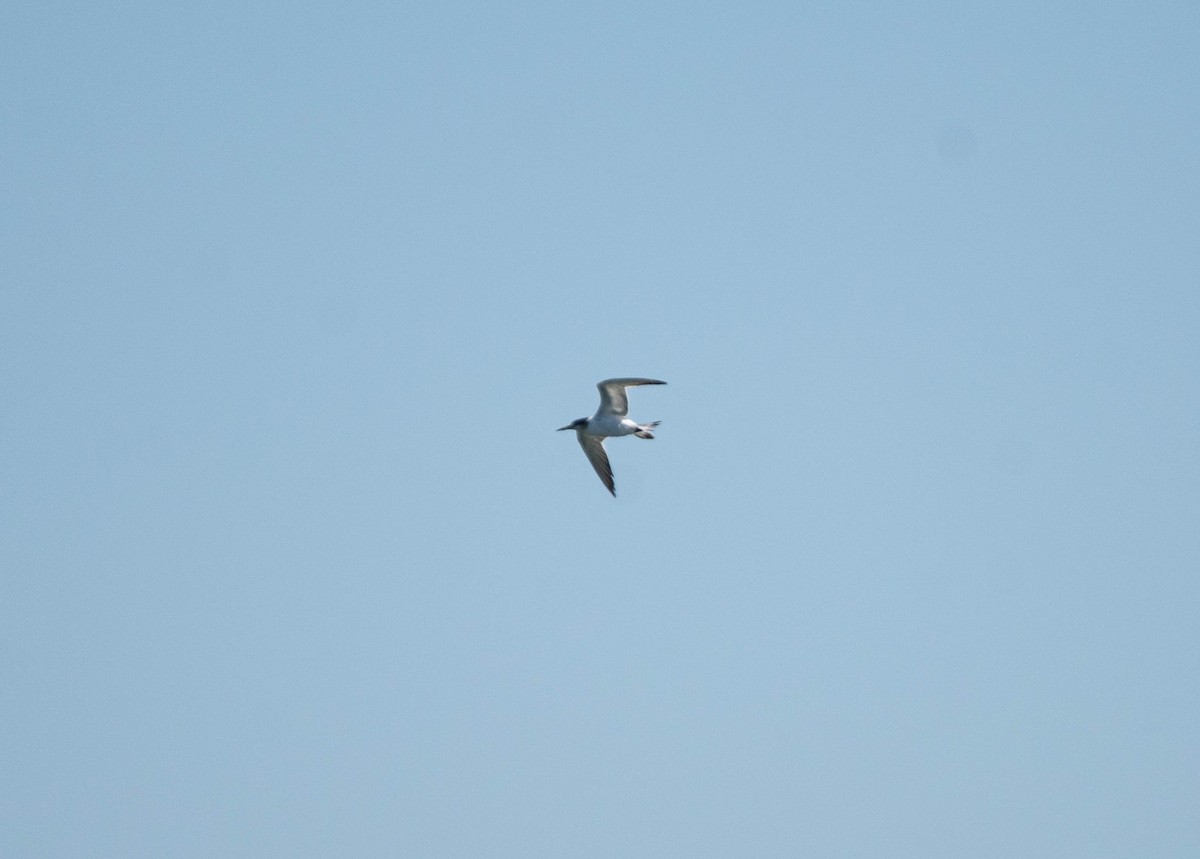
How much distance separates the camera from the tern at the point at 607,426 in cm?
8162

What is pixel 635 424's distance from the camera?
269 feet

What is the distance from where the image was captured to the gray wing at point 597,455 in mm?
83438

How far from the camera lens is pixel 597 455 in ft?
274

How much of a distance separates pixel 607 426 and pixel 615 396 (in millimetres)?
847

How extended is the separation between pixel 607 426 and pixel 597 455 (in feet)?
5.16

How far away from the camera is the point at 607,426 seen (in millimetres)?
82188

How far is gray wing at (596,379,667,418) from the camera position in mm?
81125

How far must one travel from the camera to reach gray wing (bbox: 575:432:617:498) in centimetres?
8344

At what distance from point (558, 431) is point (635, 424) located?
2554 mm

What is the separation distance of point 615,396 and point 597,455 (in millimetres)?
2321

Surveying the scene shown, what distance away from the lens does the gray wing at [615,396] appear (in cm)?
8112

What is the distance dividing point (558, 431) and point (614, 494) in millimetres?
2208

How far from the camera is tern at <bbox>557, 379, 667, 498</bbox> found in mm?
81625

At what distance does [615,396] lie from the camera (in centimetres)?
8181
